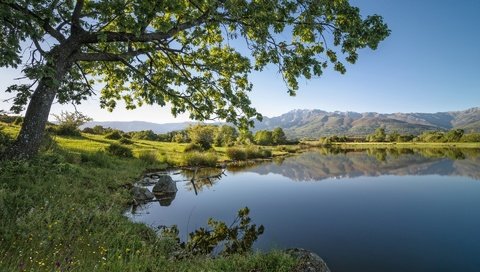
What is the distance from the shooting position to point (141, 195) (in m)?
17.8

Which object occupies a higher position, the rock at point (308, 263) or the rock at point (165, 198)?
the rock at point (308, 263)

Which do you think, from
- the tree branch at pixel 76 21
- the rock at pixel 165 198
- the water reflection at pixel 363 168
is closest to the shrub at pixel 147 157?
the water reflection at pixel 363 168

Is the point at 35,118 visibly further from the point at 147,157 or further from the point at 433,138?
the point at 433,138

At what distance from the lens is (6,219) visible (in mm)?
7066

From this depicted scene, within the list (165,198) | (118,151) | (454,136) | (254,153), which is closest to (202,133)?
(254,153)

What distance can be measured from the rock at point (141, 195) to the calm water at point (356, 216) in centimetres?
66

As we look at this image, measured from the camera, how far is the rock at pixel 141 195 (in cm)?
1732

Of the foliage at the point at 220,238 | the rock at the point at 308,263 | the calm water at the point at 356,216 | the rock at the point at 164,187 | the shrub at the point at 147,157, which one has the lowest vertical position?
the calm water at the point at 356,216

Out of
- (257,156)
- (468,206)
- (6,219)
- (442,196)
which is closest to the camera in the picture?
(6,219)

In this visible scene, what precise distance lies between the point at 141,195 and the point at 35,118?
8.74 metres

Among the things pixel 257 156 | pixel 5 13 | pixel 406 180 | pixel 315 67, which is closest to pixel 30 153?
pixel 5 13

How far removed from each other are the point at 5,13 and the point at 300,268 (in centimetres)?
1038

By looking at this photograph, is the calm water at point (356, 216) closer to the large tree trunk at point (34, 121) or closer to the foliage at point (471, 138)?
the large tree trunk at point (34, 121)

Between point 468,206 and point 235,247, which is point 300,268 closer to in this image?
point 235,247
